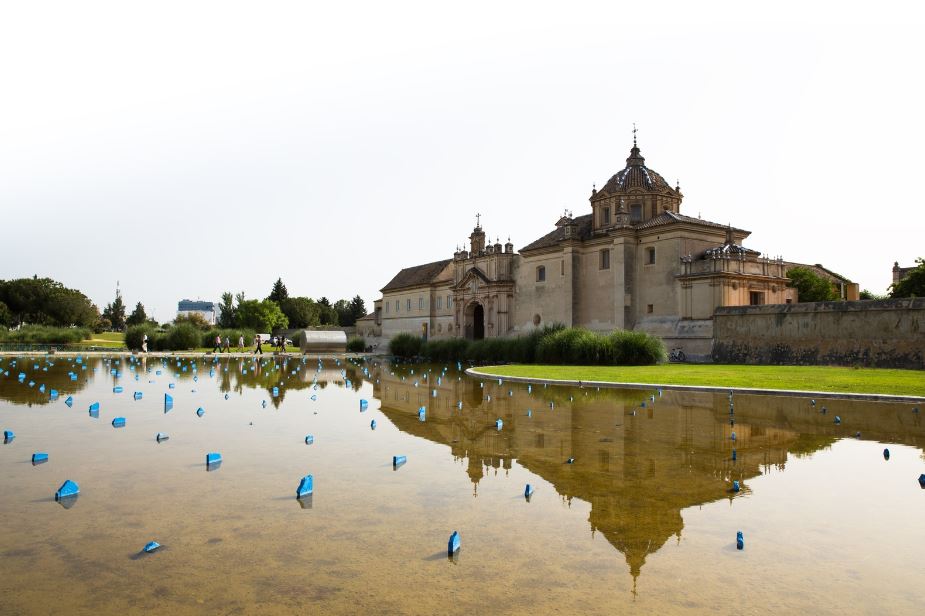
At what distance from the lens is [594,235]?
46.2 metres

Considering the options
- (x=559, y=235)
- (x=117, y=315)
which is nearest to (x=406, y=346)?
(x=559, y=235)

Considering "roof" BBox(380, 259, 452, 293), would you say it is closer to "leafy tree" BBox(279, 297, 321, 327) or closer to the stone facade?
the stone facade

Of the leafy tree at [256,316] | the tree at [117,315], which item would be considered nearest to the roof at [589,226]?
the leafy tree at [256,316]

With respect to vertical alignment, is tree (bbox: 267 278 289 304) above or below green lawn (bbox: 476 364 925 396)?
above

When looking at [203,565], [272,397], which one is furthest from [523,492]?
[272,397]

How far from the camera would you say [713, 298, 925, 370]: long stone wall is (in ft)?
94.0

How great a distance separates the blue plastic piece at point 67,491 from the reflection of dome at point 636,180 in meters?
42.7

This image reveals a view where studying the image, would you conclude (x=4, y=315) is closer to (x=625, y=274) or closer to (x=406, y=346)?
(x=406, y=346)

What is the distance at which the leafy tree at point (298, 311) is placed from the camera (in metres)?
112

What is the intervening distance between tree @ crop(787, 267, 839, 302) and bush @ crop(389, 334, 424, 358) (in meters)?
30.8

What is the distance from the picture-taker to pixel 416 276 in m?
69.7

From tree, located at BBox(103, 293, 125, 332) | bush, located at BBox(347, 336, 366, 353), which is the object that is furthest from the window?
tree, located at BBox(103, 293, 125, 332)

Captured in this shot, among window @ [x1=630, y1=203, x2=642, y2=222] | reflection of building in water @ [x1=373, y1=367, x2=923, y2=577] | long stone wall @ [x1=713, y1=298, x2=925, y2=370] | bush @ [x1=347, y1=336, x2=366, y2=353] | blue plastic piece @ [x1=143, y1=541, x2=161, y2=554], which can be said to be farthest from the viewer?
bush @ [x1=347, y1=336, x2=366, y2=353]

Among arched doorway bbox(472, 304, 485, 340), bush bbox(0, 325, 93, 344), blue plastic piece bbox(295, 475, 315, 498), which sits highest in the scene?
arched doorway bbox(472, 304, 485, 340)
